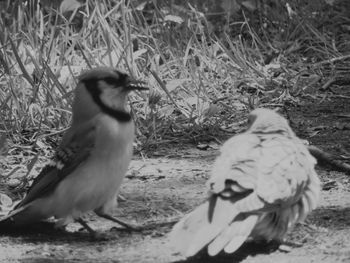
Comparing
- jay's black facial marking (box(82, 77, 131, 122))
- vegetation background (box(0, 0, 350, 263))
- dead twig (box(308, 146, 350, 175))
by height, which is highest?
jay's black facial marking (box(82, 77, 131, 122))

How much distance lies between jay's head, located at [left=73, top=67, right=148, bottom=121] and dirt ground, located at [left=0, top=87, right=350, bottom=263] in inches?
25.7

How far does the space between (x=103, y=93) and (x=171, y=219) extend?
0.80 meters

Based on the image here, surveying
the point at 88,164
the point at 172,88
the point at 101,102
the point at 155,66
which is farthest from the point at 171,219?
the point at 155,66

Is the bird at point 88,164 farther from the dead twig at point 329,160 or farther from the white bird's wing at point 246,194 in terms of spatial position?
the dead twig at point 329,160

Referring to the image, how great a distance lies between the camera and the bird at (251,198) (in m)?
4.34

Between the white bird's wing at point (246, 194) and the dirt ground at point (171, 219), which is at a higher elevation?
the white bird's wing at point (246, 194)

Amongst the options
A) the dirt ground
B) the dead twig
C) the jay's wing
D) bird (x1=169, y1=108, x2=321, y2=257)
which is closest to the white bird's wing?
bird (x1=169, y1=108, x2=321, y2=257)

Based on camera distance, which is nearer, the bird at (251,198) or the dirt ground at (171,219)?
the bird at (251,198)

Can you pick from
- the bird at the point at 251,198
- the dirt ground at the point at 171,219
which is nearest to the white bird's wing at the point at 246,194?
the bird at the point at 251,198

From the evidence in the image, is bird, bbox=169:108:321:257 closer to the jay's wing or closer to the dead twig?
the jay's wing

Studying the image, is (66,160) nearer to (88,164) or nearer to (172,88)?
(88,164)

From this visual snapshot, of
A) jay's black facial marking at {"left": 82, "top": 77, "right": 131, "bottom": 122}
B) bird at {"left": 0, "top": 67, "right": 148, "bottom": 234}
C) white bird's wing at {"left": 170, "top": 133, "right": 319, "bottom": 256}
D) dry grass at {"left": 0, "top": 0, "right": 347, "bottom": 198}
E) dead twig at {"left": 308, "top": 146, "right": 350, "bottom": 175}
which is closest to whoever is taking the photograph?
white bird's wing at {"left": 170, "top": 133, "right": 319, "bottom": 256}

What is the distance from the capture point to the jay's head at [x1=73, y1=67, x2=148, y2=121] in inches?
206

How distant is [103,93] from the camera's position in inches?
208
